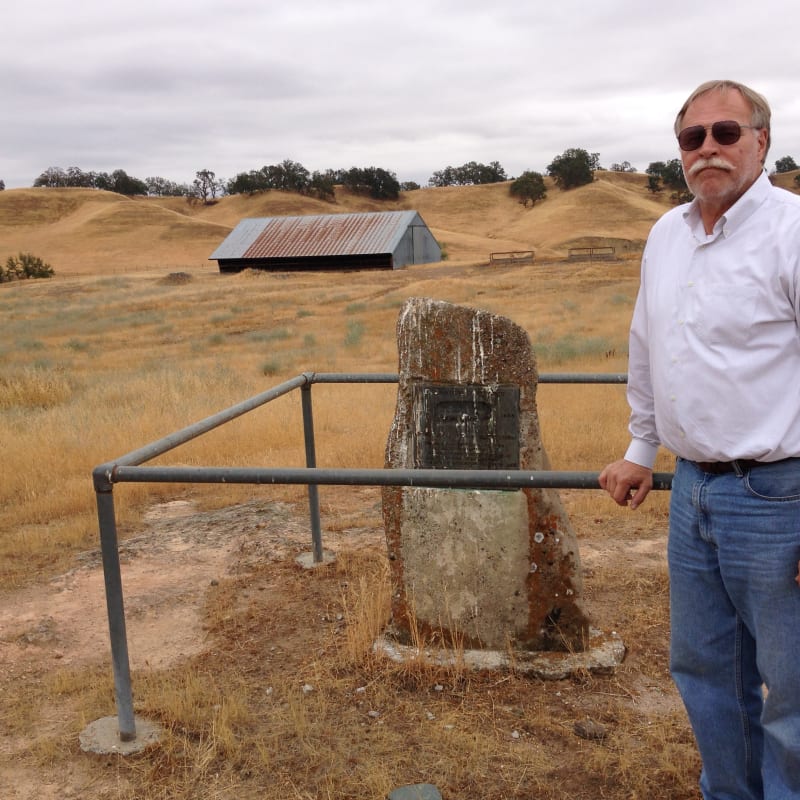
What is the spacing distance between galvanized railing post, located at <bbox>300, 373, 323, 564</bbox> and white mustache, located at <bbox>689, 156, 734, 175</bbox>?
2879mm

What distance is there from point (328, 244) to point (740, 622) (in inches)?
1409

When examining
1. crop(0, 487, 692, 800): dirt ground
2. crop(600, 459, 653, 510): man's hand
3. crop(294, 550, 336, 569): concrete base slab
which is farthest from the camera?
crop(294, 550, 336, 569): concrete base slab

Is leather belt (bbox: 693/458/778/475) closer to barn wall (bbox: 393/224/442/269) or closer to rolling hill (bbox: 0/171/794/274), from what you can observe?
barn wall (bbox: 393/224/442/269)

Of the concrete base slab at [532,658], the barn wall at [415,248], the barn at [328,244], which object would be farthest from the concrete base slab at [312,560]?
the barn wall at [415,248]

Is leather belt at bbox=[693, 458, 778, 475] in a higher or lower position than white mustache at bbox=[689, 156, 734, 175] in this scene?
lower

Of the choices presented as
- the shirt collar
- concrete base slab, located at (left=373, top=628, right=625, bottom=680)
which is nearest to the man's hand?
the shirt collar

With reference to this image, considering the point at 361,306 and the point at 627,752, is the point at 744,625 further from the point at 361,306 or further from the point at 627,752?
the point at 361,306

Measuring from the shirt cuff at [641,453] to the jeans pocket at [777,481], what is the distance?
1.35 ft

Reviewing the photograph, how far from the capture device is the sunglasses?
185 centimetres

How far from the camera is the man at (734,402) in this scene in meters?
1.79

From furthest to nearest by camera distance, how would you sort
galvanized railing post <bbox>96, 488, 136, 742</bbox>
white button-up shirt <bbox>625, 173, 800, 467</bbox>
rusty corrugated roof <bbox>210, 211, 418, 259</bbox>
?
1. rusty corrugated roof <bbox>210, 211, 418, 259</bbox>
2. galvanized railing post <bbox>96, 488, 136, 742</bbox>
3. white button-up shirt <bbox>625, 173, 800, 467</bbox>

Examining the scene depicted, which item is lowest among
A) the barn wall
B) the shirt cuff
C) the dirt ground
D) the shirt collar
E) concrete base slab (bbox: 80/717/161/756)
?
the dirt ground

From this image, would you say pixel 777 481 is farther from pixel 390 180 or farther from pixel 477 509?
pixel 390 180

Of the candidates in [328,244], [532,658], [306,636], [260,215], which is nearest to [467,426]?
[532,658]
